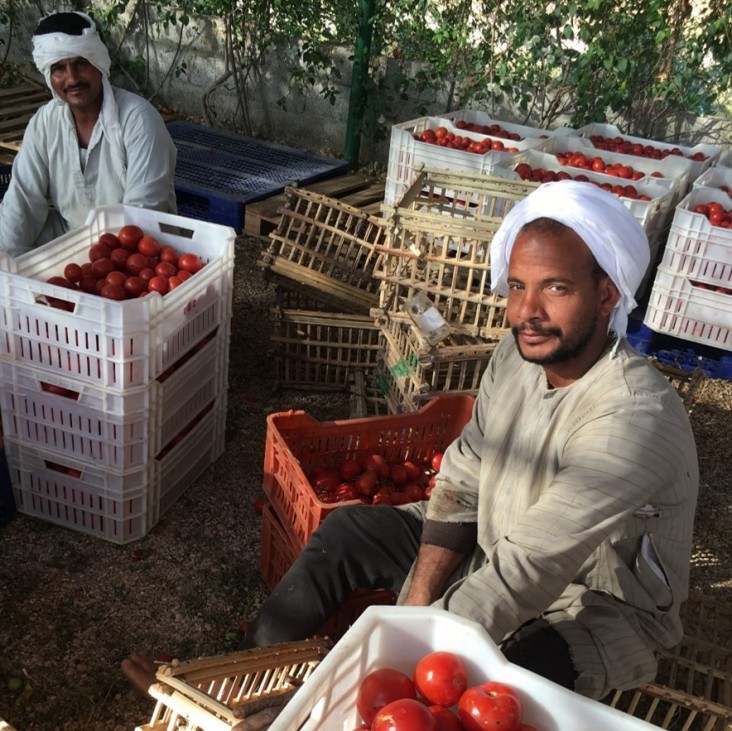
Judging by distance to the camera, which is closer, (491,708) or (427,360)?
(491,708)

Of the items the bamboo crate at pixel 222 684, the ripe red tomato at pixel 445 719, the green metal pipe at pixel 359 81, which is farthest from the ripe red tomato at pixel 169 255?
the green metal pipe at pixel 359 81

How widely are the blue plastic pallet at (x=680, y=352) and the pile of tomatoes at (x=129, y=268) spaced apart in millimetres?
2772

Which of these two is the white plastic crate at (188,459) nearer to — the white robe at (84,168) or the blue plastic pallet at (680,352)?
the white robe at (84,168)

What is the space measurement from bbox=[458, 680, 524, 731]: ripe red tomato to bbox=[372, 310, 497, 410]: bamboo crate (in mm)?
1873

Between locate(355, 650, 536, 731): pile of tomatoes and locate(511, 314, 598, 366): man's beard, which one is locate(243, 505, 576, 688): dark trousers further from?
locate(355, 650, 536, 731): pile of tomatoes

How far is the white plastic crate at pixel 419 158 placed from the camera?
4.89 m

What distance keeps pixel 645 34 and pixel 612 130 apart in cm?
97

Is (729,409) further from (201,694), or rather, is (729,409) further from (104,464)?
(201,694)

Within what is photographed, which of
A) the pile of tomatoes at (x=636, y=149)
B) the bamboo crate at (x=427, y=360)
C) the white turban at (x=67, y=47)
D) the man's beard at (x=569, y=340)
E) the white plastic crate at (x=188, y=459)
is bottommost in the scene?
the white plastic crate at (x=188, y=459)

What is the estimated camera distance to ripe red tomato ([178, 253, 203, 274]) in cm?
301

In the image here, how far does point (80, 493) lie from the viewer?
288 centimetres

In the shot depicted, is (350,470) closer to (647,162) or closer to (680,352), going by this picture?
(680,352)

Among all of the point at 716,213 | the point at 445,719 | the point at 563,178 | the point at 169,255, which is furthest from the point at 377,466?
the point at 716,213

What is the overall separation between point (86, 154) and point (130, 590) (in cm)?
188
